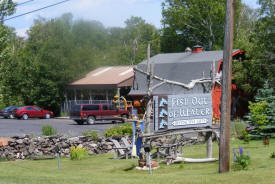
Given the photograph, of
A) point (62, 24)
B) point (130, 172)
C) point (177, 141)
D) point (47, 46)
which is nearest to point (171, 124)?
point (130, 172)

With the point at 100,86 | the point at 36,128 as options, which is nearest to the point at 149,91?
the point at 36,128

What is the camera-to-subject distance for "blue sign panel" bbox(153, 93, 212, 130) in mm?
14734

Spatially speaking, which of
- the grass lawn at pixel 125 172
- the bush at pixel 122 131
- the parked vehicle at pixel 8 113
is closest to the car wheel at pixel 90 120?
the parked vehicle at pixel 8 113

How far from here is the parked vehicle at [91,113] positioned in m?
39.3

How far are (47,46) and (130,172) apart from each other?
39.5 meters

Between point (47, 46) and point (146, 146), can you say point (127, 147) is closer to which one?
point (146, 146)

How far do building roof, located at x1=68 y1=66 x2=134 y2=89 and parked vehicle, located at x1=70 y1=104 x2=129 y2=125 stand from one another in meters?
6.94

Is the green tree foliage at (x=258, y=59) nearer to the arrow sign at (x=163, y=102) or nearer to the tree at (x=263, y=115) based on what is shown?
the tree at (x=263, y=115)

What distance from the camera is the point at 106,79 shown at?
50094mm

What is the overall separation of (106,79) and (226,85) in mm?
37951

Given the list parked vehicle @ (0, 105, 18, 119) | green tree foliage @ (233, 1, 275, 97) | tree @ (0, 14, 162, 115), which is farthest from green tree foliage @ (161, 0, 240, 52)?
parked vehicle @ (0, 105, 18, 119)

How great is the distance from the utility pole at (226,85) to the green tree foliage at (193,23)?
4216 cm

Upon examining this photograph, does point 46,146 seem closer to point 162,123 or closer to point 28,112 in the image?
point 162,123

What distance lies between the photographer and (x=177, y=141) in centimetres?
1803
